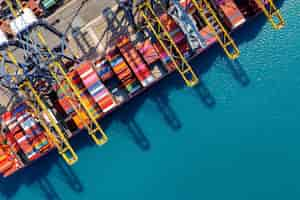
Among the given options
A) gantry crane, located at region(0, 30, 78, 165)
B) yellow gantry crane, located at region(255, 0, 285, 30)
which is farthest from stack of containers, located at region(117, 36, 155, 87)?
yellow gantry crane, located at region(255, 0, 285, 30)

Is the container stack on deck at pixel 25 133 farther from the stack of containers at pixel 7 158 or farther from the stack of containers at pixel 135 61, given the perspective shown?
the stack of containers at pixel 135 61

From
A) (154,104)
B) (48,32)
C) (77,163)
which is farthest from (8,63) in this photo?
(154,104)

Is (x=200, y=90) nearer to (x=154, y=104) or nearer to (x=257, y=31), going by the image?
(x=154, y=104)

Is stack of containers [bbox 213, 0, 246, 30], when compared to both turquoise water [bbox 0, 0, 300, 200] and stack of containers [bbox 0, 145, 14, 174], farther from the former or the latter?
stack of containers [bbox 0, 145, 14, 174]

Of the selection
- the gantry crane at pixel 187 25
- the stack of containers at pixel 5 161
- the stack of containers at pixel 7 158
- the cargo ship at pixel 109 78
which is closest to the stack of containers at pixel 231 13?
the cargo ship at pixel 109 78

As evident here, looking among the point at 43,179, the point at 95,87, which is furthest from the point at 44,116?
the point at 43,179

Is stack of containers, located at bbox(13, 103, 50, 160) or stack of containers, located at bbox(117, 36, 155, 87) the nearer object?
stack of containers, located at bbox(117, 36, 155, 87)

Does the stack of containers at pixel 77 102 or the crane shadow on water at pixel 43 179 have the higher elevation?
the stack of containers at pixel 77 102
